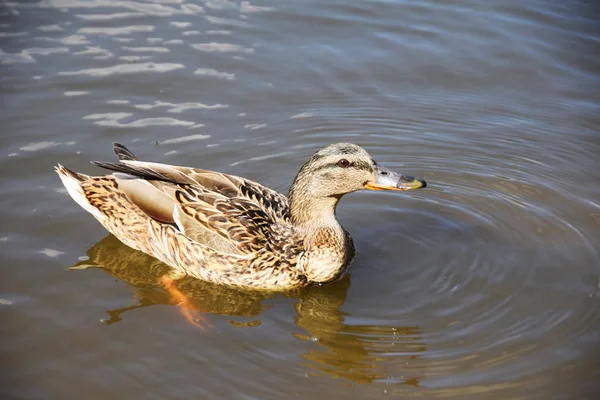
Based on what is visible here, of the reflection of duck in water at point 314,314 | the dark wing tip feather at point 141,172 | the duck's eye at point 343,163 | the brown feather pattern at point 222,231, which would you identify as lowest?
the reflection of duck in water at point 314,314

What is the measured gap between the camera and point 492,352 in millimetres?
6230

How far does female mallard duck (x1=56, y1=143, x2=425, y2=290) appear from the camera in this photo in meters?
6.90

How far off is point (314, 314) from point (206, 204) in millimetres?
1353

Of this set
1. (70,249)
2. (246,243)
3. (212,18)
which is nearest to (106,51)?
(212,18)

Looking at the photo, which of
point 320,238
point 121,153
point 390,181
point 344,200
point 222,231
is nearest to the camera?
point 390,181

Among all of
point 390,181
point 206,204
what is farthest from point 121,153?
point 390,181

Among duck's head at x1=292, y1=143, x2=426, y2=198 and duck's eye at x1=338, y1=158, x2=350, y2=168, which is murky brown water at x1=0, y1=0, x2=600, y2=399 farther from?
duck's eye at x1=338, y1=158, x2=350, y2=168

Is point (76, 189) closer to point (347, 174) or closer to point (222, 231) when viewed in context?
point (222, 231)

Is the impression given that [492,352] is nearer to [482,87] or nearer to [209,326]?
[209,326]

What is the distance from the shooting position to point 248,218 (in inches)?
278

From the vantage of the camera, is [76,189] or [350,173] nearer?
[350,173]

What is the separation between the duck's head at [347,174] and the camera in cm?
680

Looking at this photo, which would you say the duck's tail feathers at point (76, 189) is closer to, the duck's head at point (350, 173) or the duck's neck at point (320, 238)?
the duck's neck at point (320, 238)

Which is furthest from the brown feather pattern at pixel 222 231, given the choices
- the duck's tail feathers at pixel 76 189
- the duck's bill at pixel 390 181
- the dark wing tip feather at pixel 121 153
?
the duck's bill at pixel 390 181
